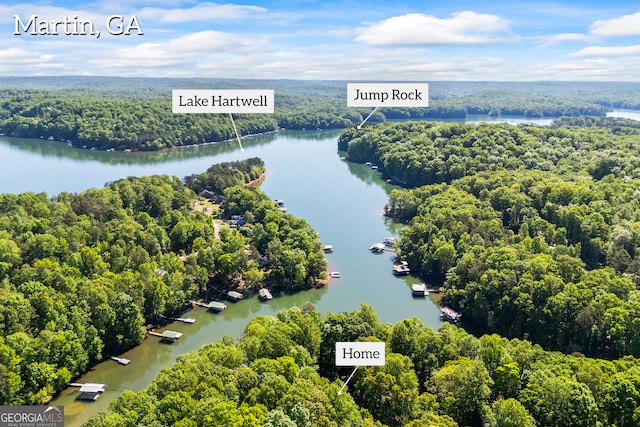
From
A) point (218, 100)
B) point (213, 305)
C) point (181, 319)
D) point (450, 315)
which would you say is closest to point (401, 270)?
point (450, 315)

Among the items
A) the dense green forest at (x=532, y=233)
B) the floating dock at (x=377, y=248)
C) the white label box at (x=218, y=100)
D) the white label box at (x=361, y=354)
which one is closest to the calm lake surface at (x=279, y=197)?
the floating dock at (x=377, y=248)

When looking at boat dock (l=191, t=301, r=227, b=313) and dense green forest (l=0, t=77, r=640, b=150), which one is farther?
dense green forest (l=0, t=77, r=640, b=150)

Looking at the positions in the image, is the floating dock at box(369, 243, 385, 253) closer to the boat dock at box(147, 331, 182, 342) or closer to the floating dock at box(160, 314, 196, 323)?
the floating dock at box(160, 314, 196, 323)

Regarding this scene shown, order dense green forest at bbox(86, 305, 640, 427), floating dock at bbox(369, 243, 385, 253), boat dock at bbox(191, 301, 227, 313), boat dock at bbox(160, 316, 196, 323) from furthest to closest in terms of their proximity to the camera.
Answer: floating dock at bbox(369, 243, 385, 253), boat dock at bbox(191, 301, 227, 313), boat dock at bbox(160, 316, 196, 323), dense green forest at bbox(86, 305, 640, 427)

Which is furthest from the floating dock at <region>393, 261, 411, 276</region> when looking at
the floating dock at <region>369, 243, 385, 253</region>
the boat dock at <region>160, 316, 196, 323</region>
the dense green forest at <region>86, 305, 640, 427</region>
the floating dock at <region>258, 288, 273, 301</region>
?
the boat dock at <region>160, 316, 196, 323</region>

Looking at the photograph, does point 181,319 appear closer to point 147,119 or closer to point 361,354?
point 361,354

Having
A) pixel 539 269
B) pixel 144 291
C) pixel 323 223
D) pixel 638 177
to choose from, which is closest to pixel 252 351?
pixel 144 291
